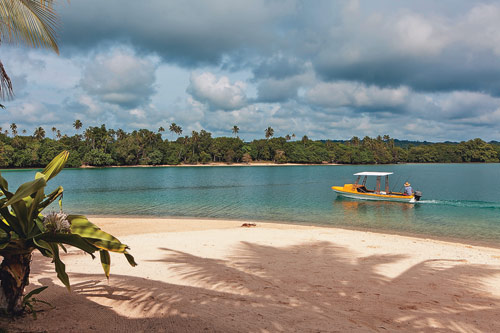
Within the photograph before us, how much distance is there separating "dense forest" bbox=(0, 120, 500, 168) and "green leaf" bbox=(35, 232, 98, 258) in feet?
369

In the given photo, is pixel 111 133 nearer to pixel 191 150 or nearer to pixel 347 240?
pixel 191 150

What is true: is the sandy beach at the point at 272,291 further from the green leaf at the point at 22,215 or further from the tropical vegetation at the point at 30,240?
the green leaf at the point at 22,215

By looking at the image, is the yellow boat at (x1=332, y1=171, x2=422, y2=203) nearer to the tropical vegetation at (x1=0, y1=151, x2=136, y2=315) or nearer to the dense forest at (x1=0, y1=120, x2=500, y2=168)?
the tropical vegetation at (x1=0, y1=151, x2=136, y2=315)

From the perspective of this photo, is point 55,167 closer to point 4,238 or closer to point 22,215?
point 22,215

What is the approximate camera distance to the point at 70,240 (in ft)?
10.6

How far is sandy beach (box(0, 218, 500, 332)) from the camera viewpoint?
4.14 m

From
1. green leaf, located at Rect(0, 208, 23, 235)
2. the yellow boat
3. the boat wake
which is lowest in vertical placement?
the boat wake

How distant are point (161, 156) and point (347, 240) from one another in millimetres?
112466

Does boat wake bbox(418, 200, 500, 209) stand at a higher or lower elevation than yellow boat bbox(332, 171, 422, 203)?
lower

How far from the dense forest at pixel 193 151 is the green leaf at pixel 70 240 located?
112 m

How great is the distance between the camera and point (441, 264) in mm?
9102

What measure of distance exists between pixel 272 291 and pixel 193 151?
12553cm

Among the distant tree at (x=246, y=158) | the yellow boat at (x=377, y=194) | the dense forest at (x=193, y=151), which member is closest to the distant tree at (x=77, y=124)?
the dense forest at (x=193, y=151)

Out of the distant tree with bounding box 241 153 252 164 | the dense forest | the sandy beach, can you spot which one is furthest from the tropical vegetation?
the distant tree with bounding box 241 153 252 164
